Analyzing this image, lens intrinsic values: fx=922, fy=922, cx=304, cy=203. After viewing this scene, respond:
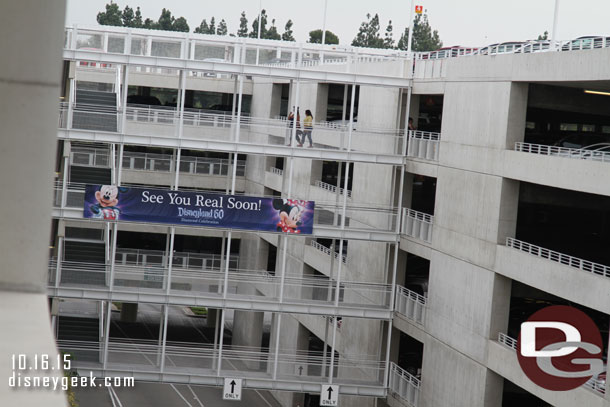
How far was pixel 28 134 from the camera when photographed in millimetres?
6395

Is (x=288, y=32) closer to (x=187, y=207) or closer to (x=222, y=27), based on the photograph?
(x=222, y=27)

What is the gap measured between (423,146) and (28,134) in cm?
2448

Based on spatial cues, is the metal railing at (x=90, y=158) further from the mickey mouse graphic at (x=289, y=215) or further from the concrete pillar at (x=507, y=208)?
the concrete pillar at (x=507, y=208)

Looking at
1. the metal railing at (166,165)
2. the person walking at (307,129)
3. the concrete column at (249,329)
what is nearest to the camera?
the person walking at (307,129)

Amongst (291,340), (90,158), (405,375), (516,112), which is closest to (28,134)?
(516,112)

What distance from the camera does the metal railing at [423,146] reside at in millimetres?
29422

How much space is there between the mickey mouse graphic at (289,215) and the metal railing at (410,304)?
4026mm

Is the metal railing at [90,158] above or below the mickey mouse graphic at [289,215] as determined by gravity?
above

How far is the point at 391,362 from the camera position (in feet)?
101

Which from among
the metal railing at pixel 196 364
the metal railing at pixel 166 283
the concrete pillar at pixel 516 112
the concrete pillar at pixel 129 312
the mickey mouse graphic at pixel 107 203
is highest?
the concrete pillar at pixel 516 112

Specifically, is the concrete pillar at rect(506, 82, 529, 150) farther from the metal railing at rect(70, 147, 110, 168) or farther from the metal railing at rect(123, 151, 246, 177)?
the metal railing at rect(123, 151, 246, 177)

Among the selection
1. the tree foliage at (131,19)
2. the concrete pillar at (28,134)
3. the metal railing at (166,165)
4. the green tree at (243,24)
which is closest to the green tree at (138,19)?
the tree foliage at (131,19)

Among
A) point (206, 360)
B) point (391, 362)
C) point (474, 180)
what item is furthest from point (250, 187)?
point (474, 180)

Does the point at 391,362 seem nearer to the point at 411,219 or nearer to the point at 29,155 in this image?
the point at 411,219
